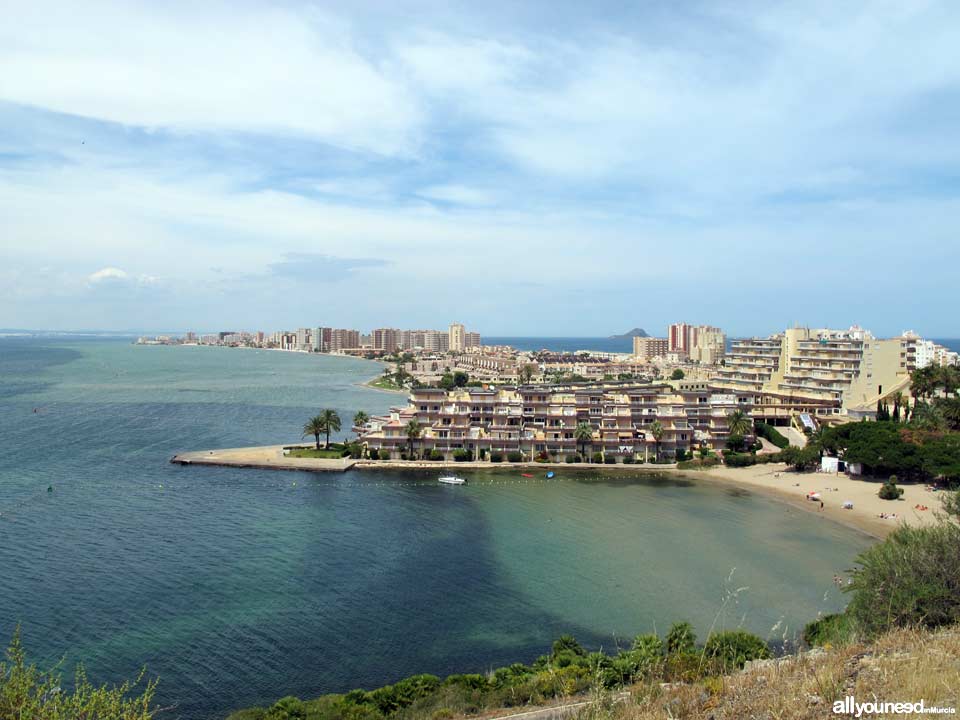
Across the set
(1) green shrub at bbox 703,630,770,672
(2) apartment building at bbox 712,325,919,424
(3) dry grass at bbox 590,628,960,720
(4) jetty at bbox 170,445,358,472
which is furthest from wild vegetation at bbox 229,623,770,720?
(2) apartment building at bbox 712,325,919,424

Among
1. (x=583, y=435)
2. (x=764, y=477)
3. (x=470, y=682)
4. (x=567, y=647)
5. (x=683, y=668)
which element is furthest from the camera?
(x=583, y=435)

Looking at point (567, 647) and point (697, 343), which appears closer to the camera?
point (567, 647)

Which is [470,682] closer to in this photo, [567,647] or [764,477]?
[567,647]

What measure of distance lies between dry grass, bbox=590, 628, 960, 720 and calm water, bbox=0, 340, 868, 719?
9.45 m

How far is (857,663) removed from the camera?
7.67m

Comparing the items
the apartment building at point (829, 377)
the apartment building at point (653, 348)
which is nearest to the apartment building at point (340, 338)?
the apartment building at point (653, 348)

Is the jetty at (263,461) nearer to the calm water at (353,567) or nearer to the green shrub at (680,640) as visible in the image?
the calm water at (353,567)

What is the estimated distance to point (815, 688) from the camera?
6.71 m

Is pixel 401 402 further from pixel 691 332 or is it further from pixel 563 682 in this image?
pixel 691 332

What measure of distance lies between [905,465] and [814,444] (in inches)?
282

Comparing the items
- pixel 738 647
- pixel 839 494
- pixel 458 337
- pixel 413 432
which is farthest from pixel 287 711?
pixel 458 337

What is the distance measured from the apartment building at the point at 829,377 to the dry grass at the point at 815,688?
45938mm

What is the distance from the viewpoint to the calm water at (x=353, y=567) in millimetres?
16672

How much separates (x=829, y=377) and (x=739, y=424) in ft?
48.8
